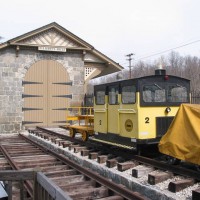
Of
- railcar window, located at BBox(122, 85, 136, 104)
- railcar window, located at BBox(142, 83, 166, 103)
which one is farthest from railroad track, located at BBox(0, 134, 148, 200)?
railcar window, located at BBox(142, 83, 166, 103)

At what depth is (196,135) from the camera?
5.82 m

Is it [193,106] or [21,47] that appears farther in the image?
[21,47]

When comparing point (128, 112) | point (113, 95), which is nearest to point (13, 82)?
point (113, 95)

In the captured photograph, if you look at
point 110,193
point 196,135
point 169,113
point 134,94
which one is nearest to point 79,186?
point 110,193

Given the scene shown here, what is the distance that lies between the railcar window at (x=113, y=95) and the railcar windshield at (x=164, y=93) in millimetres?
1105

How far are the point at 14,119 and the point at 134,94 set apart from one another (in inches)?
455

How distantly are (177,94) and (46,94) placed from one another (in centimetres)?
1156

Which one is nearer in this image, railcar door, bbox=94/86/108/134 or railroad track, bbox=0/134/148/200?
railroad track, bbox=0/134/148/200

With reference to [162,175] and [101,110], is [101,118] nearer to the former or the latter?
[101,110]

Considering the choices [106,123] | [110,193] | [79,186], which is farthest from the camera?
[106,123]

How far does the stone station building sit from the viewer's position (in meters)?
17.7

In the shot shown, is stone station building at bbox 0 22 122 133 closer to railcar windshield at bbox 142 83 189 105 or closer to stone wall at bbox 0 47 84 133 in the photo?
stone wall at bbox 0 47 84 133

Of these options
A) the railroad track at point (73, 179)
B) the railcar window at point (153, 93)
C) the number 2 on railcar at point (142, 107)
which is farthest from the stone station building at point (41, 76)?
the railcar window at point (153, 93)

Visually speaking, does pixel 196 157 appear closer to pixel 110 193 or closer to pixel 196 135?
pixel 196 135
